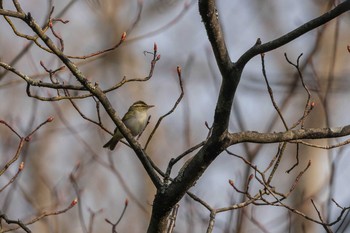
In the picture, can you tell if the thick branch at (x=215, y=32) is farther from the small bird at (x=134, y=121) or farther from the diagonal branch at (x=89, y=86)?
the small bird at (x=134, y=121)

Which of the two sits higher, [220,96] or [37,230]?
[37,230]

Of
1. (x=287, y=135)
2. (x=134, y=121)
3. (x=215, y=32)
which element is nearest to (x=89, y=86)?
(x=215, y=32)

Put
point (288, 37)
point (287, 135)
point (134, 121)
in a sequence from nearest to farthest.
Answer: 1. point (288, 37)
2. point (287, 135)
3. point (134, 121)

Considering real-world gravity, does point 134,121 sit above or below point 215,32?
above

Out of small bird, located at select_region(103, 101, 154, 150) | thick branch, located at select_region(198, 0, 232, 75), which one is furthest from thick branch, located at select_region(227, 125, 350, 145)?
small bird, located at select_region(103, 101, 154, 150)

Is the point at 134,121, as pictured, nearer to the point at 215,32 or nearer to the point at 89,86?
the point at 89,86

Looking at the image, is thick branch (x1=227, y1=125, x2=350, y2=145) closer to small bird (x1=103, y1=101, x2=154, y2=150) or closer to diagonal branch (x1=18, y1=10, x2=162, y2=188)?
diagonal branch (x1=18, y1=10, x2=162, y2=188)

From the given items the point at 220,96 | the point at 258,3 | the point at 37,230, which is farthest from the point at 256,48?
the point at 37,230

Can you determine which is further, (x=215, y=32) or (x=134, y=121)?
(x=134, y=121)

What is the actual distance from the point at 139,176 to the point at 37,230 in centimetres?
184

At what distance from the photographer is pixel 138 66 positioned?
1081 cm

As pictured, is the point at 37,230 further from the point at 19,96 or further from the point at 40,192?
the point at 19,96

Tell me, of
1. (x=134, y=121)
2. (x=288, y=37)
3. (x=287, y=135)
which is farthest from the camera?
(x=134, y=121)

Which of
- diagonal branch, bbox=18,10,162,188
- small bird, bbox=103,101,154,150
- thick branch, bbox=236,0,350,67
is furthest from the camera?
small bird, bbox=103,101,154,150
